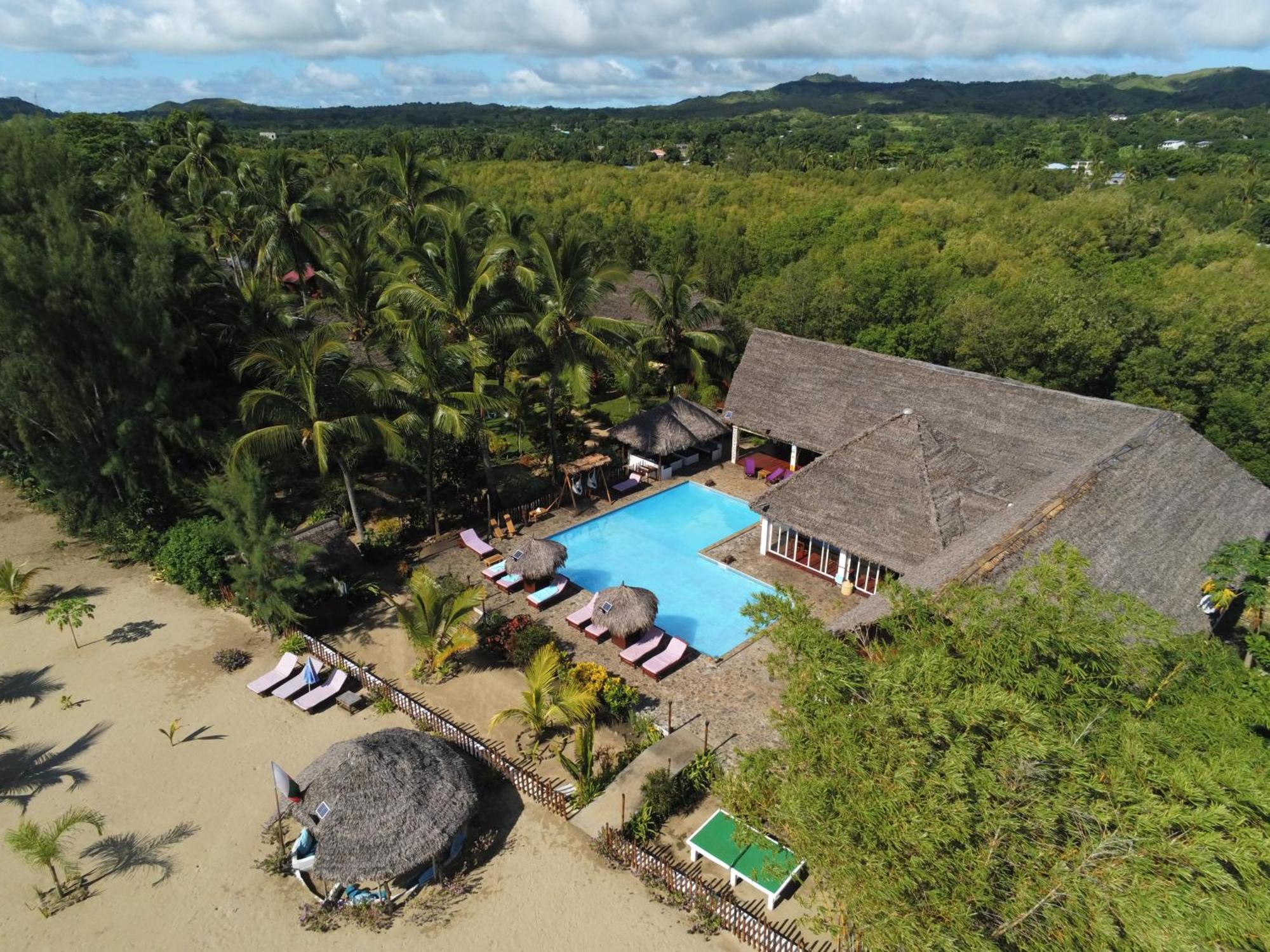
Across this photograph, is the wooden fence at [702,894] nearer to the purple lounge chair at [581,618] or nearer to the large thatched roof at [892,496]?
the purple lounge chair at [581,618]

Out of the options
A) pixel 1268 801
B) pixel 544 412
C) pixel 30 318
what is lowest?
pixel 544 412

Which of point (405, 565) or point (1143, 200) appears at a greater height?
point (1143, 200)

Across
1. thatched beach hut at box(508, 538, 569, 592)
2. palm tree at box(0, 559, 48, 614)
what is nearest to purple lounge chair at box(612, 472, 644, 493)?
thatched beach hut at box(508, 538, 569, 592)

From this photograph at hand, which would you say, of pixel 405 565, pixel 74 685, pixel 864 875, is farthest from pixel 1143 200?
pixel 74 685

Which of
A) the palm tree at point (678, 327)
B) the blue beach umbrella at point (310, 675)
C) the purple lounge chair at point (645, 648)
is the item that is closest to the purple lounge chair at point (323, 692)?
the blue beach umbrella at point (310, 675)

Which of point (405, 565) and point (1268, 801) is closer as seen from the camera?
point (1268, 801)

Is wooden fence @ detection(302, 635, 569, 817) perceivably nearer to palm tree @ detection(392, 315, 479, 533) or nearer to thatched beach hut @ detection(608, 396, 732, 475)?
palm tree @ detection(392, 315, 479, 533)

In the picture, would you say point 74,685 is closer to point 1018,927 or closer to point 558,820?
point 558,820
